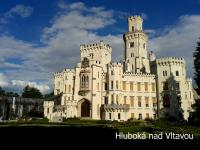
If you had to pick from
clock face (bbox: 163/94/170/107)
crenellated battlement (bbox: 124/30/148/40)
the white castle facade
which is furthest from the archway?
crenellated battlement (bbox: 124/30/148/40)

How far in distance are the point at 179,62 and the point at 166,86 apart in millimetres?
7488

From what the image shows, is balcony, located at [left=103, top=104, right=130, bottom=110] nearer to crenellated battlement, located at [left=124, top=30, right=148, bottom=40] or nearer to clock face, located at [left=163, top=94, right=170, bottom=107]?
clock face, located at [left=163, top=94, right=170, bottom=107]

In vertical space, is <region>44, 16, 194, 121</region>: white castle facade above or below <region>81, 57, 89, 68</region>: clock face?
A: below

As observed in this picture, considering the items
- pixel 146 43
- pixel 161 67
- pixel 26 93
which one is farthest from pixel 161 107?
pixel 26 93

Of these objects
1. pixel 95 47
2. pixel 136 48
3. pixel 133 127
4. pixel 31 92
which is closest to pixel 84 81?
pixel 95 47

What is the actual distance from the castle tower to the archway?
17.6 metres

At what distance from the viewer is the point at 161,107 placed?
7169 centimetres

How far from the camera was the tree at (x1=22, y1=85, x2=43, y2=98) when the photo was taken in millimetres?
127662

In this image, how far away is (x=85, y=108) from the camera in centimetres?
6775

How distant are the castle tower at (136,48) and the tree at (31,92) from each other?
206 feet

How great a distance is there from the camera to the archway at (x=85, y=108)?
6712 centimetres

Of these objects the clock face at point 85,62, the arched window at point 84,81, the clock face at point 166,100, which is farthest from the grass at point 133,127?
the clock face at point 166,100

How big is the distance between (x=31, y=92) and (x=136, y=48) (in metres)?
68.3

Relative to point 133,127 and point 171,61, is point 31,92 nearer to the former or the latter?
point 171,61
